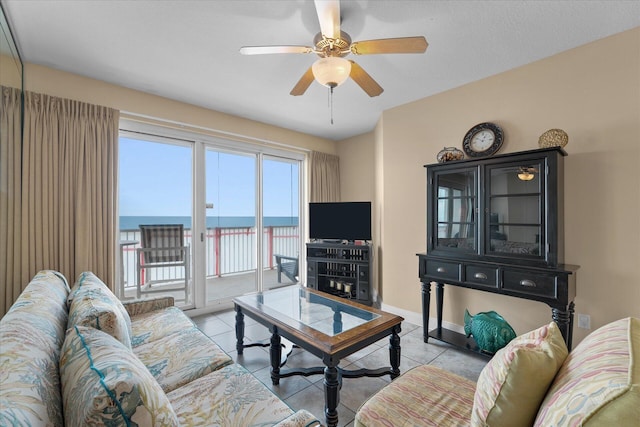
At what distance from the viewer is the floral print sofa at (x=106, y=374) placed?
28.7 inches

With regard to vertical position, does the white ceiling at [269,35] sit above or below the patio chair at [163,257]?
above

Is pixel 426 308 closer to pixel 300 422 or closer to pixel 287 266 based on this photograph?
pixel 300 422

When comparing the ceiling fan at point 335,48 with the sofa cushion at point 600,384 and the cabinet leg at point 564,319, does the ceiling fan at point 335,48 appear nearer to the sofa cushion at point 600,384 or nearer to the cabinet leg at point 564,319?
the sofa cushion at point 600,384

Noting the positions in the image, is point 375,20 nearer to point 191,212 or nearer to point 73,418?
point 73,418

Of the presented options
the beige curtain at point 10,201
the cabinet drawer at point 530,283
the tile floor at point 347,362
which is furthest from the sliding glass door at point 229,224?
the cabinet drawer at point 530,283

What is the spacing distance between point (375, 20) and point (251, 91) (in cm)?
154

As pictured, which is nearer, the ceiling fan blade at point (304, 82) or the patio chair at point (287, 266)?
the ceiling fan blade at point (304, 82)

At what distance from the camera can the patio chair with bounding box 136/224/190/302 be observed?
3.30 metres

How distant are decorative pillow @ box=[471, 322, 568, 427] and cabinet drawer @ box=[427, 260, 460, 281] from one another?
1.66 meters

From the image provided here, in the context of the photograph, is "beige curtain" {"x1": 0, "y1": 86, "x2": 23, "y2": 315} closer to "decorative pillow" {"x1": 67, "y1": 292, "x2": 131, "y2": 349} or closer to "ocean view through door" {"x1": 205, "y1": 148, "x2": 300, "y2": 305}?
"decorative pillow" {"x1": 67, "y1": 292, "x2": 131, "y2": 349}

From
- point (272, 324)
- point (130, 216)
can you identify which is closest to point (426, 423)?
point (272, 324)

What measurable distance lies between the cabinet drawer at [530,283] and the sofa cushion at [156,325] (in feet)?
8.15

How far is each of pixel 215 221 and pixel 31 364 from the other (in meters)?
2.96

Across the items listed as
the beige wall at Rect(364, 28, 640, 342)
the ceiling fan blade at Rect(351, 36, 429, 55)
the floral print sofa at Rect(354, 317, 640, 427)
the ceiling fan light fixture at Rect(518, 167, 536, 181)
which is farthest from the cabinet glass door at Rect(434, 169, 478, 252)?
the floral print sofa at Rect(354, 317, 640, 427)
